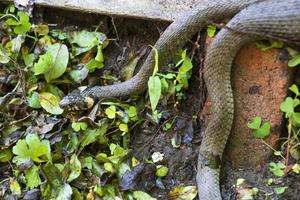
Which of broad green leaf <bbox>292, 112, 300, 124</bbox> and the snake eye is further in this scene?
the snake eye

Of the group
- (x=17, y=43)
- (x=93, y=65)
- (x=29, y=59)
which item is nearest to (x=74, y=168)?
(x=93, y=65)

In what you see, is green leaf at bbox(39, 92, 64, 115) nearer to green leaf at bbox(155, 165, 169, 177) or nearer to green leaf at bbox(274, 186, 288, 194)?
green leaf at bbox(155, 165, 169, 177)

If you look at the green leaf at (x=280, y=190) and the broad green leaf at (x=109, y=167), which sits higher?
the green leaf at (x=280, y=190)

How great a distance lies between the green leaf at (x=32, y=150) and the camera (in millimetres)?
2957

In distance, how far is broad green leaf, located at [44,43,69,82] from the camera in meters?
3.15

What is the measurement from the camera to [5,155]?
3109 millimetres

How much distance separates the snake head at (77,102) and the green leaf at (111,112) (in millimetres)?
109

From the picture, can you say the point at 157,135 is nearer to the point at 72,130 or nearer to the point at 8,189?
the point at 72,130

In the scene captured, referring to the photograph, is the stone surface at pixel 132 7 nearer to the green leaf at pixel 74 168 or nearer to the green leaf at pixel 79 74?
the green leaf at pixel 79 74

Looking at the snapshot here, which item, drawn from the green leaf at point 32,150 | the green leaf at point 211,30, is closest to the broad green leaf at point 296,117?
the green leaf at point 211,30

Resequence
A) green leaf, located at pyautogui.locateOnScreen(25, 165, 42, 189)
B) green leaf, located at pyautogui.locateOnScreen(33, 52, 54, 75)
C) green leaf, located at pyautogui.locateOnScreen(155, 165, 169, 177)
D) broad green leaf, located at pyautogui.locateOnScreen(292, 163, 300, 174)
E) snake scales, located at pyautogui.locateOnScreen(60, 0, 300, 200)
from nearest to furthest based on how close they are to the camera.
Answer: snake scales, located at pyautogui.locateOnScreen(60, 0, 300, 200) → broad green leaf, located at pyautogui.locateOnScreen(292, 163, 300, 174) → green leaf, located at pyautogui.locateOnScreen(155, 165, 169, 177) → green leaf, located at pyautogui.locateOnScreen(25, 165, 42, 189) → green leaf, located at pyautogui.locateOnScreen(33, 52, 54, 75)

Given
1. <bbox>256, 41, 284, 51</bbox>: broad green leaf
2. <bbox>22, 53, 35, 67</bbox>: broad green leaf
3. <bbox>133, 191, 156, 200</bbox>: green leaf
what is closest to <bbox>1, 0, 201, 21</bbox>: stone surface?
<bbox>22, 53, 35, 67</bbox>: broad green leaf

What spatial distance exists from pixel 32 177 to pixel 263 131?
4.13 ft

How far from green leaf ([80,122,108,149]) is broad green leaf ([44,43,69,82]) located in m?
0.41
